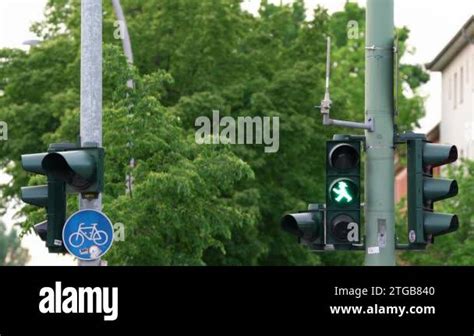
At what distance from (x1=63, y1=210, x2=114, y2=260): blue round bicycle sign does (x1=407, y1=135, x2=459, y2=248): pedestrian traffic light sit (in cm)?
277

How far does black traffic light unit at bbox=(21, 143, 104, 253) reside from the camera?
15.5 meters

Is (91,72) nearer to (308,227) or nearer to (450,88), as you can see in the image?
(308,227)

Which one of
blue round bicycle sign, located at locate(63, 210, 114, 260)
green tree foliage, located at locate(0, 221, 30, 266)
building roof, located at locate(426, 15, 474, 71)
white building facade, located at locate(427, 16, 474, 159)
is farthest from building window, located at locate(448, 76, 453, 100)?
blue round bicycle sign, located at locate(63, 210, 114, 260)

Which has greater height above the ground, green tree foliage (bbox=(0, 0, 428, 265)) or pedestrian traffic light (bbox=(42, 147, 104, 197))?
green tree foliage (bbox=(0, 0, 428, 265))

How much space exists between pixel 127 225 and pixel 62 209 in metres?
11.6

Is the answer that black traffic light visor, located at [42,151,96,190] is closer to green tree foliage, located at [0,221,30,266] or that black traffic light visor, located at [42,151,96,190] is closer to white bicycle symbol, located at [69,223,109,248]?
white bicycle symbol, located at [69,223,109,248]

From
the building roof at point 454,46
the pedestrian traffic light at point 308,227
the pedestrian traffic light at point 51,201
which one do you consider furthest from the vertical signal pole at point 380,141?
the building roof at point 454,46

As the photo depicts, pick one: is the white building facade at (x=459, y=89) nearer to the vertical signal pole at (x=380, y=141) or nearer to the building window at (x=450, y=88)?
the building window at (x=450, y=88)

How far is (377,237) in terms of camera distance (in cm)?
1655

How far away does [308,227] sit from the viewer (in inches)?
643

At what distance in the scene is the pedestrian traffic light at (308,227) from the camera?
16.3 m

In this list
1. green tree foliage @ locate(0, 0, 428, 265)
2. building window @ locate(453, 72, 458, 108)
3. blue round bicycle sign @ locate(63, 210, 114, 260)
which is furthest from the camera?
building window @ locate(453, 72, 458, 108)
